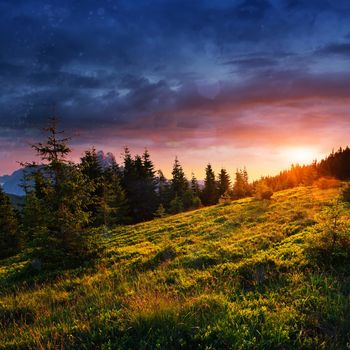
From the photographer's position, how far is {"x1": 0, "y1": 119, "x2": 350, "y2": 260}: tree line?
50.2ft

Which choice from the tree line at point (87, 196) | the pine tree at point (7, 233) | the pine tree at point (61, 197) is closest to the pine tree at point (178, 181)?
the tree line at point (87, 196)

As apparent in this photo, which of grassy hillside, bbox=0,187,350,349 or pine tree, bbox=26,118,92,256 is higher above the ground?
pine tree, bbox=26,118,92,256

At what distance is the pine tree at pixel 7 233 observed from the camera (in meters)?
37.2

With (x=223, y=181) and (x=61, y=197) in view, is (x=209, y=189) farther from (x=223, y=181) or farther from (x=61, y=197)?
(x=61, y=197)

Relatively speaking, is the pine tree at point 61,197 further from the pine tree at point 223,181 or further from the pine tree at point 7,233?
the pine tree at point 223,181

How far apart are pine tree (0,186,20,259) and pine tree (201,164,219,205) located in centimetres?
4502

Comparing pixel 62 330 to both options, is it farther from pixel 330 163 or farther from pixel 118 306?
pixel 330 163

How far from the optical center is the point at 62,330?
5.83 meters

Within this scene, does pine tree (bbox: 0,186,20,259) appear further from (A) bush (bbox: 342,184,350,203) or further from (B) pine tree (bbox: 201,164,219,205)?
(B) pine tree (bbox: 201,164,219,205)

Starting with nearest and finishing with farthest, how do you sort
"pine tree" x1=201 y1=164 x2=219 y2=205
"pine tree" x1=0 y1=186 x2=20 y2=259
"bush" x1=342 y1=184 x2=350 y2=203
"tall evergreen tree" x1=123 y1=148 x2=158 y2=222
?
"bush" x1=342 y1=184 x2=350 y2=203, "pine tree" x1=0 y1=186 x2=20 y2=259, "tall evergreen tree" x1=123 y1=148 x2=158 y2=222, "pine tree" x1=201 y1=164 x2=219 y2=205

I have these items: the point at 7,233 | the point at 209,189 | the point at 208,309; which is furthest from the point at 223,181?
the point at 208,309

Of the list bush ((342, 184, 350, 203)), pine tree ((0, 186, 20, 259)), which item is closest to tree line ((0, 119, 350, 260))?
pine tree ((0, 186, 20, 259))

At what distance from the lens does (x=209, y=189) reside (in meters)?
75.3

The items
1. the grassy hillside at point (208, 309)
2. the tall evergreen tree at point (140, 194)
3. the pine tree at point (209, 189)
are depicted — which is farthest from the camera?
the pine tree at point (209, 189)
